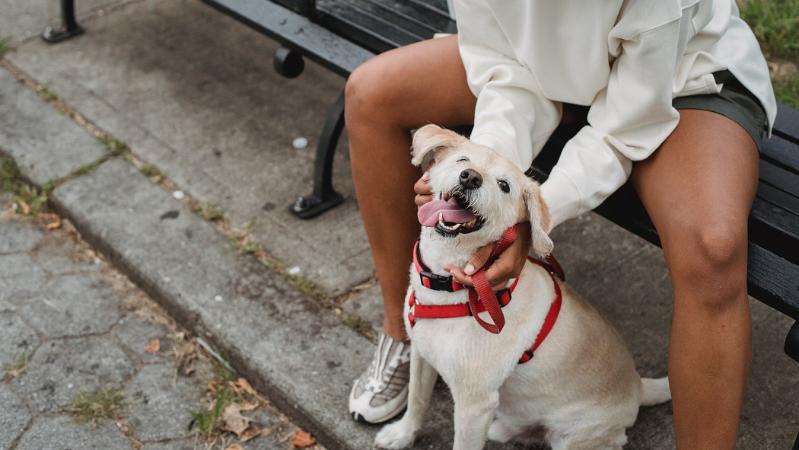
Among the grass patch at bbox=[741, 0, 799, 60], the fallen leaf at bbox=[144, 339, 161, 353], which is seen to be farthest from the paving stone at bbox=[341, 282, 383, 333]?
the grass patch at bbox=[741, 0, 799, 60]

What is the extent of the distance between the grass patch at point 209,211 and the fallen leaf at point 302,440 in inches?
38.7

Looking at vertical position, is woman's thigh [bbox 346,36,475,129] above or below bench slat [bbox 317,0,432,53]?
above

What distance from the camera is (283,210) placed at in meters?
3.25

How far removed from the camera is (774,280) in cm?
199

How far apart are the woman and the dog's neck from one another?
0.03m

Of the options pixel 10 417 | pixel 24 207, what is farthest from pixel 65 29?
pixel 10 417

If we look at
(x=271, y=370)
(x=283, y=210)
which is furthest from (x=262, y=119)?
(x=271, y=370)

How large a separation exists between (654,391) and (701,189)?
2.24 feet

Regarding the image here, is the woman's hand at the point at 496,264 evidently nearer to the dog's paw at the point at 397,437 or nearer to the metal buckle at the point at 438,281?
the metal buckle at the point at 438,281

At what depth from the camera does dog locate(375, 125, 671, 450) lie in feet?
6.15

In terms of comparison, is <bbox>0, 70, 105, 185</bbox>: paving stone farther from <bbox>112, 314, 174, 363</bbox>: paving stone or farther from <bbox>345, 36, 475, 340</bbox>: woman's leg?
<bbox>345, 36, 475, 340</bbox>: woman's leg

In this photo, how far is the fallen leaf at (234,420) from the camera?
8.30 ft

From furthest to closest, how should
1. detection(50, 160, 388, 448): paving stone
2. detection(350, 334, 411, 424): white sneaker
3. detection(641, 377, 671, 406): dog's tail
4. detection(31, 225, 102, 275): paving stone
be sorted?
detection(31, 225, 102, 275): paving stone
detection(50, 160, 388, 448): paving stone
detection(350, 334, 411, 424): white sneaker
detection(641, 377, 671, 406): dog's tail

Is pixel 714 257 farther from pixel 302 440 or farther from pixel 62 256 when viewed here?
pixel 62 256
